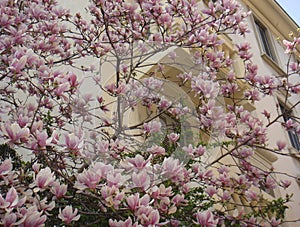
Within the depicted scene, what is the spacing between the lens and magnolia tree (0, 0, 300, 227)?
185 centimetres

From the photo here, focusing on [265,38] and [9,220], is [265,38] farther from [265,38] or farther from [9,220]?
[9,220]

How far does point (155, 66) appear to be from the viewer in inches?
166

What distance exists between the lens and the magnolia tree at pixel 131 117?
1849 mm

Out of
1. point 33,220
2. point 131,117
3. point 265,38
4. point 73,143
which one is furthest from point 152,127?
point 265,38

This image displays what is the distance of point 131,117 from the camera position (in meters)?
3.35

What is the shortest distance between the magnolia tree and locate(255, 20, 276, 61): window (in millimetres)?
6716

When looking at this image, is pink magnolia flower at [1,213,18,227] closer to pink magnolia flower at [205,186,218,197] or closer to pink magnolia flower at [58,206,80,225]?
pink magnolia flower at [58,206,80,225]

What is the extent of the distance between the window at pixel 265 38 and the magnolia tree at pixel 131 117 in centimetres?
672

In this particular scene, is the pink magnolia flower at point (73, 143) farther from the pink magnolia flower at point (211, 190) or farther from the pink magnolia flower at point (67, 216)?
the pink magnolia flower at point (211, 190)

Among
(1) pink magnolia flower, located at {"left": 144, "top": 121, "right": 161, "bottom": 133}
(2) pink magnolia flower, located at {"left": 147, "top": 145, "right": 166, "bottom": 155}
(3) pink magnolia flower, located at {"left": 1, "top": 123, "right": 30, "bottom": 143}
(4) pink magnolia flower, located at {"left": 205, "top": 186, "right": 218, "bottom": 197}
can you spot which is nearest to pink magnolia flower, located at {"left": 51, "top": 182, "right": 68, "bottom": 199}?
(3) pink magnolia flower, located at {"left": 1, "top": 123, "right": 30, "bottom": 143}

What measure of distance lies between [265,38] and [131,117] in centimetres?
864

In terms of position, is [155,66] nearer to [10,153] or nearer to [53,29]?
[53,29]

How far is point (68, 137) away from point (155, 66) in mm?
2624

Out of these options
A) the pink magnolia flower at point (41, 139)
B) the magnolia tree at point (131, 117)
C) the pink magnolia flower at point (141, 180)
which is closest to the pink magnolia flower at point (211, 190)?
the magnolia tree at point (131, 117)
